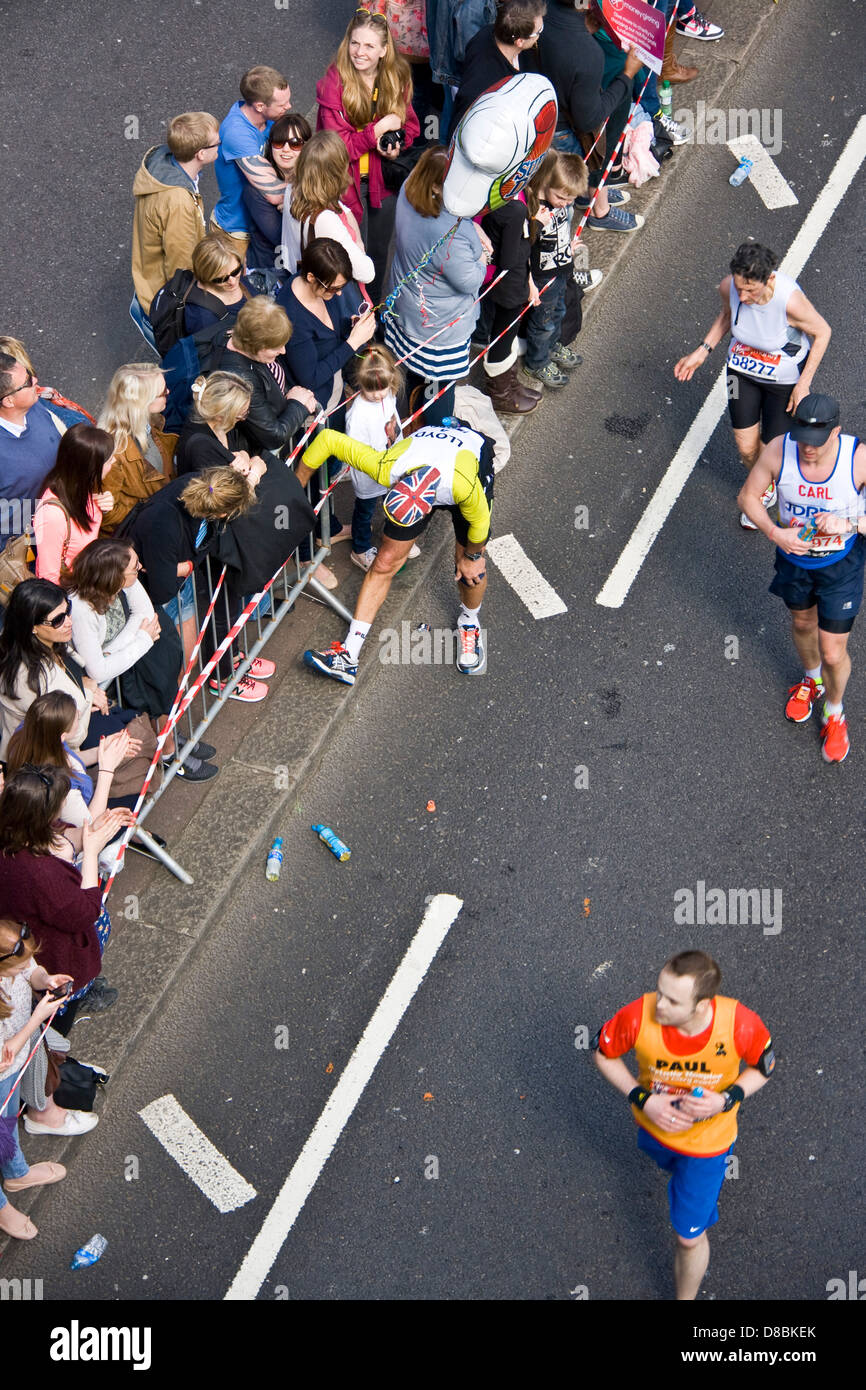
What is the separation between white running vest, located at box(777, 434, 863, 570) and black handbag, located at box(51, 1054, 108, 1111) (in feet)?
13.7

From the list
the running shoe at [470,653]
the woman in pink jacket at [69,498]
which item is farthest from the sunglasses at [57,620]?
the running shoe at [470,653]

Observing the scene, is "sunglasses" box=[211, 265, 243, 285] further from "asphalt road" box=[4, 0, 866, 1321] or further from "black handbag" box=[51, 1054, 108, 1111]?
"black handbag" box=[51, 1054, 108, 1111]

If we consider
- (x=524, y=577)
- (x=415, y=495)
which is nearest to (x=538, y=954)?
(x=415, y=495)

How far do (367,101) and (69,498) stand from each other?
335cm

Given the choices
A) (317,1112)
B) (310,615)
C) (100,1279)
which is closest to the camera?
(100,1279)

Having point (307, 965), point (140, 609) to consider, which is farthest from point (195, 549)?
point (307, 965)

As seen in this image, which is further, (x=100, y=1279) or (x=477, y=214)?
(x=477, y=214)

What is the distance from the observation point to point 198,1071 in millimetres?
6648

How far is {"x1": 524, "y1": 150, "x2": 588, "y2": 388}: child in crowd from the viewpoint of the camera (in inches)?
331

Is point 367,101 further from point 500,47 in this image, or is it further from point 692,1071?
point 692,1071

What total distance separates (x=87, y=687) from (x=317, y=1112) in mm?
2139

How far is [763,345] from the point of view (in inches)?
313

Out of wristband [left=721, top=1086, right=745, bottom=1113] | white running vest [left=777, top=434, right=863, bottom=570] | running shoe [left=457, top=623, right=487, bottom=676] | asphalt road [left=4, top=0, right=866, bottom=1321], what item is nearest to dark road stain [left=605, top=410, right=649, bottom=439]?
asphalt road [left=4, top=0, right=866, bottom=1321]

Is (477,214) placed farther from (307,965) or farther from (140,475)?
(307,965)
